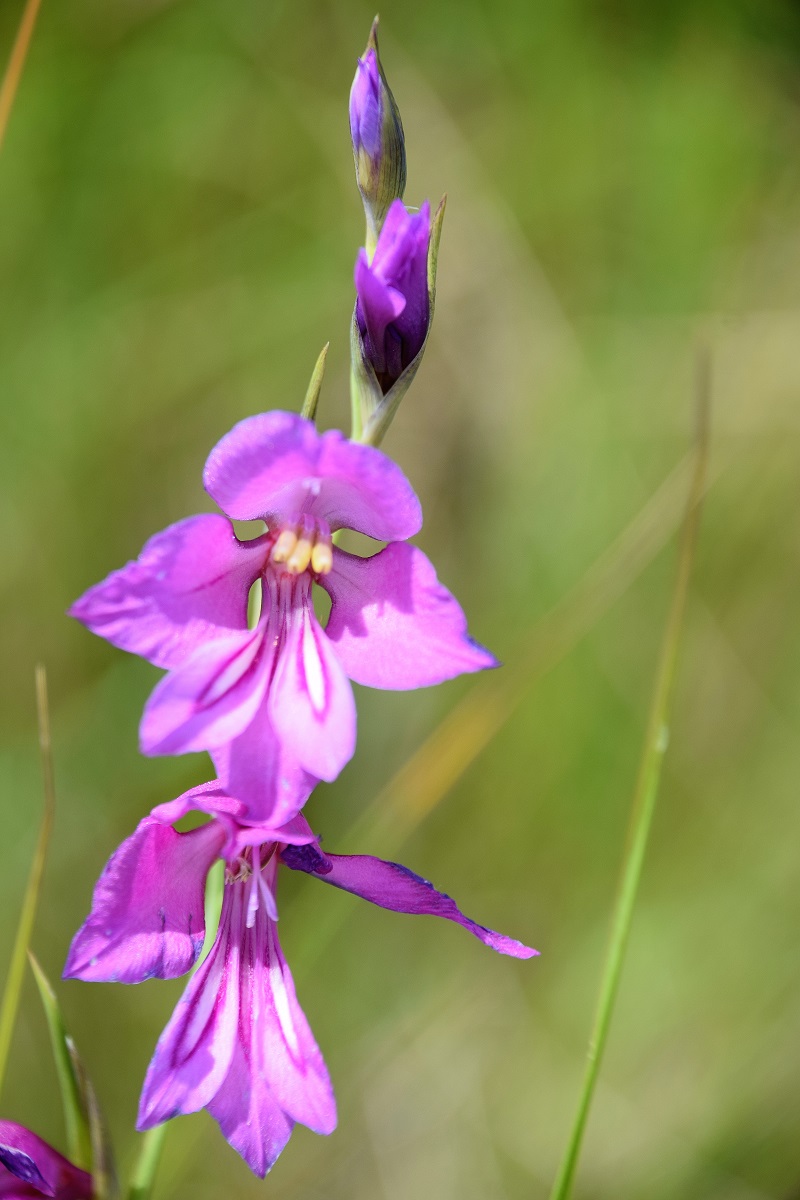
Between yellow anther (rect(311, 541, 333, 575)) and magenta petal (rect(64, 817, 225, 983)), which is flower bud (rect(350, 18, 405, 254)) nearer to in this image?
yellow anther (rect(311, 541, 333, 575))

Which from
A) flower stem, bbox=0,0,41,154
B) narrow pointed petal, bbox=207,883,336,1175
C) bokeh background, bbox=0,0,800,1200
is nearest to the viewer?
narrow pointed petal, bbox=207,883,336,1175

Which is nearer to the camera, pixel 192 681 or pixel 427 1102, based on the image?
pixel 192 681

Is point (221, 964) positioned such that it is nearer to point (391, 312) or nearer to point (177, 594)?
point (177, 594)

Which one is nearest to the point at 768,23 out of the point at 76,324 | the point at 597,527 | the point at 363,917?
the point at 597,527

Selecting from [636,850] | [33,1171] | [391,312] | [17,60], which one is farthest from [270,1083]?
[17,60]

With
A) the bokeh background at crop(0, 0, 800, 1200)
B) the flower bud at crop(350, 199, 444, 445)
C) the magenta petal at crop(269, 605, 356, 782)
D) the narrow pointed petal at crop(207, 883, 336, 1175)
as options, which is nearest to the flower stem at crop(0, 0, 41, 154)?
the flower bud at crop(350, 199, 444, 445)

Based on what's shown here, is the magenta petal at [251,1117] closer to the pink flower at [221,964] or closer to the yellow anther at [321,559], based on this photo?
the pink flower at [221,964]

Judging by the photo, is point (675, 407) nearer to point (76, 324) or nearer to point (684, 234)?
point (684, 234)
